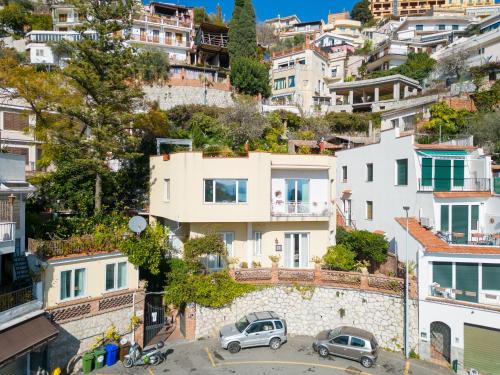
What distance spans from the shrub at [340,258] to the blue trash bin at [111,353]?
1205 centimetres

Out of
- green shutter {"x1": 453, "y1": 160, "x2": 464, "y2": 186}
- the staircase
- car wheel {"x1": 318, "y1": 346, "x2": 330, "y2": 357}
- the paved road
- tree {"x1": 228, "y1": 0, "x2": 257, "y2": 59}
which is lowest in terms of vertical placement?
the paved road

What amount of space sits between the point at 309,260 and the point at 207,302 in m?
6.89

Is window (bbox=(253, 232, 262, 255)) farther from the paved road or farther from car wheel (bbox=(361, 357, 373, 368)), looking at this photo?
car wheel (bbox=(361, 357, 373, 368))

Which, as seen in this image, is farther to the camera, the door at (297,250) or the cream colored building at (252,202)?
the door at (297,250)

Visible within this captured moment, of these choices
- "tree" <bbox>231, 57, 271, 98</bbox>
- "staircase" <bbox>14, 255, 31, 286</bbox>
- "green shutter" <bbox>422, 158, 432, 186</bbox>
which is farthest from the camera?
"tree" <bbox>231, 57, 271, 98</bbox>

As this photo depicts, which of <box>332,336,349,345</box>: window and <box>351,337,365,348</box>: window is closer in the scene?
<box>351,337,365,348</box>: window

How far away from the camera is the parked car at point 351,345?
17328 mm

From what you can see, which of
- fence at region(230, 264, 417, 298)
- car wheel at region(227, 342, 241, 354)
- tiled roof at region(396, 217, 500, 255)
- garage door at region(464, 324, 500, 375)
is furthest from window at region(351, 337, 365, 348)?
car wheel at region(227, 342, 241, 354)

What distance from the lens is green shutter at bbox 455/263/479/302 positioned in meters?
17.2

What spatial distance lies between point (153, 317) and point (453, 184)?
1927 cm

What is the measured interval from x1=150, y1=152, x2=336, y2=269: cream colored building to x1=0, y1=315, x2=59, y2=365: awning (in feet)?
26.7

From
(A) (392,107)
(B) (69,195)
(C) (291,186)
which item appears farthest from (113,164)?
(A) (392,107)

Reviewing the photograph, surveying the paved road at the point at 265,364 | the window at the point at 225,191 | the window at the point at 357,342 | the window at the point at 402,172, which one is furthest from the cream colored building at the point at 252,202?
the window at the point at 357,342

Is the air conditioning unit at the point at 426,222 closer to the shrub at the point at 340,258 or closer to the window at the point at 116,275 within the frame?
the shrub at the point at 340,258
